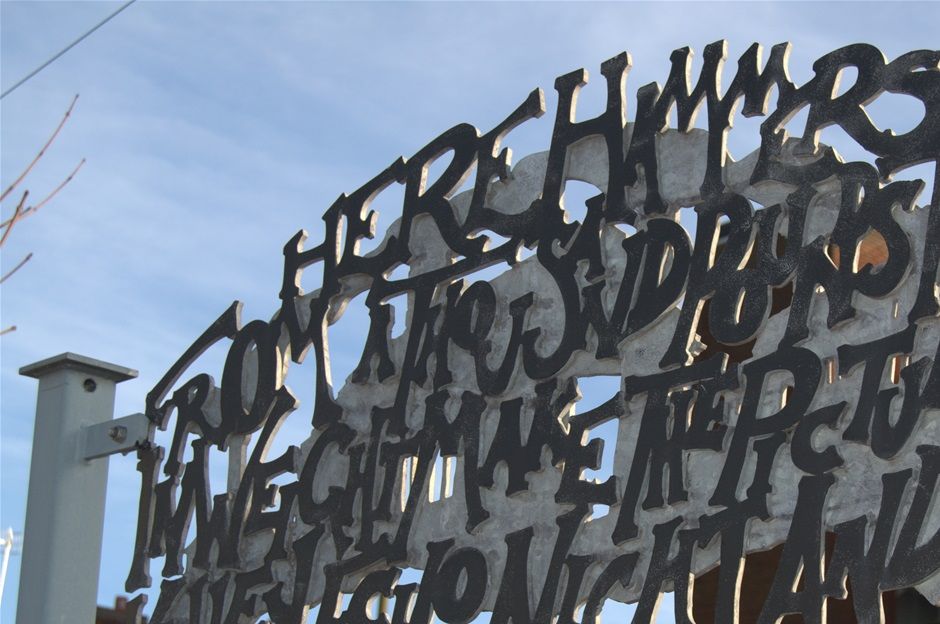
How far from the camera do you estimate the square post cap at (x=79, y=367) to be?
8516mm

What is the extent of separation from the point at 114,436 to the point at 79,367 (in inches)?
18.6

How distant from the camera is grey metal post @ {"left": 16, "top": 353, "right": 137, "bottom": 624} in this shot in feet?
26.9

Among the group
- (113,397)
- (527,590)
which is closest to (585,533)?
(527,590)

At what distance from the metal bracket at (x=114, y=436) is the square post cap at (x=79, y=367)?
0.27m

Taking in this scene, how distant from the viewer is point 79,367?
338 inches

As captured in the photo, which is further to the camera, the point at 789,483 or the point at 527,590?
the point at 527,590

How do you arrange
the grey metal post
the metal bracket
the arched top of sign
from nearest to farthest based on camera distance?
the arched top of sign < the grey metal post < the metal bracket

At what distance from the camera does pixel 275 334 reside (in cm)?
919

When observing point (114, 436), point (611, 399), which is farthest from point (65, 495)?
point (611, 399)

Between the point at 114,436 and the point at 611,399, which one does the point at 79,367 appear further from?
the point at 611,399

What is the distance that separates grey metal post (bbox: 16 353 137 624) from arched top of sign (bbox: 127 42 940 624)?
0.77 m

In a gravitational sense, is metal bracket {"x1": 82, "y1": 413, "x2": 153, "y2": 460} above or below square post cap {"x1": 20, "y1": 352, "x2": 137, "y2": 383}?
below

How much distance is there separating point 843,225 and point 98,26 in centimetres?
358

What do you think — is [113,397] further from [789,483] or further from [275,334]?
[789,483]
